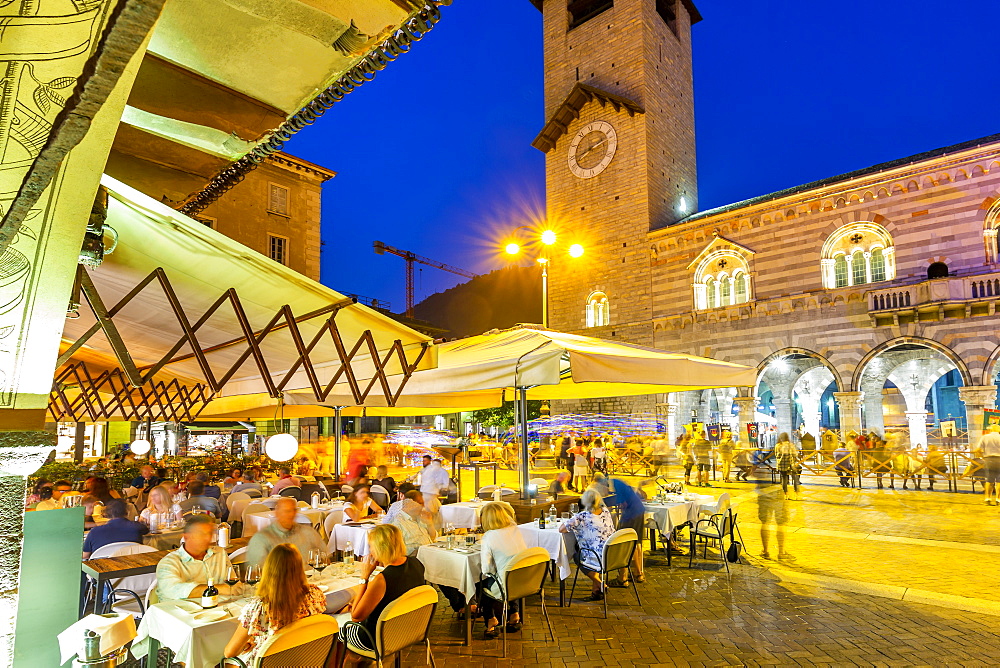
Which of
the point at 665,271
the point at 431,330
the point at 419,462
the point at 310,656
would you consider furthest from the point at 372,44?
the point at 431,330

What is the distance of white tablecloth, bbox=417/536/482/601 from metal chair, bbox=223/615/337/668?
7.12 ft

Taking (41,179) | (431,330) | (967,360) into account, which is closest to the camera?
(41,179)

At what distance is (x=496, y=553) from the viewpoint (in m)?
5.56

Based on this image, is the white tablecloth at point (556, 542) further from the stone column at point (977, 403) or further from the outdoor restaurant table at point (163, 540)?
the stone column at point (977, 403)

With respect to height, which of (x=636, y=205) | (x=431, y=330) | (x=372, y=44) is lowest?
(x=372, y=44)

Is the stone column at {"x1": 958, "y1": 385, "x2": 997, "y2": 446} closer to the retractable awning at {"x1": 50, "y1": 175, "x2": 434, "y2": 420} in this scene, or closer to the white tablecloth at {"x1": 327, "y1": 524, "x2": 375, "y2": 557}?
the white tablecloth at {"x1": 327, "y1": 524, "x2": 375, "y2": 557}

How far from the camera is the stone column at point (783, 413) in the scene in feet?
76.5

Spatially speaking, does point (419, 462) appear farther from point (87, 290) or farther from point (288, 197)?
point (87, 290)

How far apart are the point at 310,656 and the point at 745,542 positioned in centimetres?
778

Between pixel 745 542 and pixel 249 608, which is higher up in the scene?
pixel 249 608

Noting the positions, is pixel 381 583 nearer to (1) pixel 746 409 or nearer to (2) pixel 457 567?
(2) pixel 457 567

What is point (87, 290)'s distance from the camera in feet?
10.6

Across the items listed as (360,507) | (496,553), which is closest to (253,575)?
(496,553)

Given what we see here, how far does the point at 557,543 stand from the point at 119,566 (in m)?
4.11
